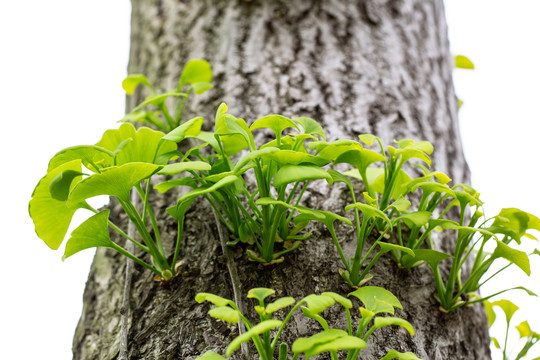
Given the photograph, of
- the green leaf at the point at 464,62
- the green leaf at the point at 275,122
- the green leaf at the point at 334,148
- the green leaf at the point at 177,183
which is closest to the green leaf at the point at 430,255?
the green leaf at the point at 334,148

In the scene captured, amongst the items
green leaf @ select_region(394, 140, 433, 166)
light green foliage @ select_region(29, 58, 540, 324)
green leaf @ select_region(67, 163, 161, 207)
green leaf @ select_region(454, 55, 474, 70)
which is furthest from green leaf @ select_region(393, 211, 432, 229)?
green leaf @ select_region(454, 55, 474, 70)

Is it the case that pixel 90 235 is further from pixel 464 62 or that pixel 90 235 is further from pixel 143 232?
pixel 464 62

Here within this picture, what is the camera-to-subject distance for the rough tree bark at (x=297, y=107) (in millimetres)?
964

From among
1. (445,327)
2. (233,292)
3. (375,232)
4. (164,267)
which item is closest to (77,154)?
(164,267)

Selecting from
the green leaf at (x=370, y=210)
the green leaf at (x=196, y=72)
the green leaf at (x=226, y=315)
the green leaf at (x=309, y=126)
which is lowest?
the green leaf at (x=226, y=315)

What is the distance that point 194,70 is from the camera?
1.27 m

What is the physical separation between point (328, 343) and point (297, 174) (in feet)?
0.84

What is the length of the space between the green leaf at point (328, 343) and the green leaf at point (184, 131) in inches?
16.0

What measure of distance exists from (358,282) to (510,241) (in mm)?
347

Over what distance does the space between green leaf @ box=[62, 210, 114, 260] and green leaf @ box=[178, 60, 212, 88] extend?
1.75 ft

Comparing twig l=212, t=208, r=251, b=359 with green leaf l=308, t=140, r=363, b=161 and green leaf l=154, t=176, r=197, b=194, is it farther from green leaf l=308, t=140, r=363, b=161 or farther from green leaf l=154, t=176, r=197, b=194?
green leaf l=308, t=140, r=363, b=161

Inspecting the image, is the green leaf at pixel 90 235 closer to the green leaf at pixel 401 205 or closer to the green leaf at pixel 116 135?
the green leaf at pixel 116 135

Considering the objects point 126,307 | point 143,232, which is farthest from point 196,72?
point 126,307

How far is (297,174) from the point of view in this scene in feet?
2.41
